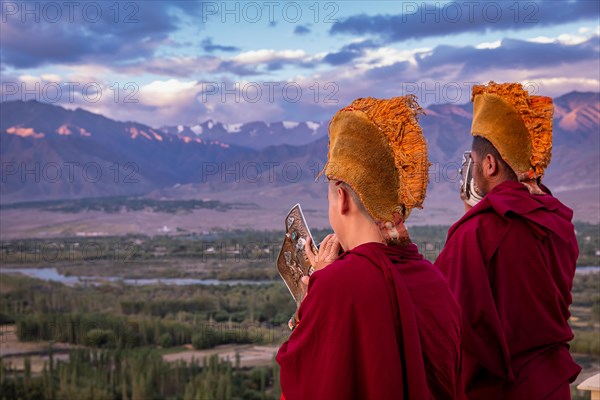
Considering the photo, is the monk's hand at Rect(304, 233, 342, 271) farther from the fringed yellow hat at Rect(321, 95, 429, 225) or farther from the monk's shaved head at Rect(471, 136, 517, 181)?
the monk's shaved head at Rect(471, 136, 517, 181)

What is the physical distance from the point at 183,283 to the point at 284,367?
4136 cm

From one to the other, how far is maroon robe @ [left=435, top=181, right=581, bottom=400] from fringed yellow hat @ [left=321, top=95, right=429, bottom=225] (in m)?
1.06

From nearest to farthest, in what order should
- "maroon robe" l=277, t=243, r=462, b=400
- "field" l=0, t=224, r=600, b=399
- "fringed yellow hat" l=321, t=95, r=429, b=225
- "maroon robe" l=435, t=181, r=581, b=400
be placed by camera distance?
"maroon robe" l=277, t=243, r=462, b=400
"fringed yellow hat" l=321, t=95, r=429, b=225
"maroon robe" l=435, t=181, r=581, b=400
"field" l=0, t=224, r=600, b=399

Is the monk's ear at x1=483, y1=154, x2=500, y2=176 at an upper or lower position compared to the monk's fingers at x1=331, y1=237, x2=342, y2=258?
upper

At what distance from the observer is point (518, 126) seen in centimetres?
371

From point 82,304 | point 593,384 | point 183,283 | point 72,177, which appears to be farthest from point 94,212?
point 593,384

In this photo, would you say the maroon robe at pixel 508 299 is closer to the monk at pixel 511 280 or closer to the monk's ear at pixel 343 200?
the monk at pixel 511 280

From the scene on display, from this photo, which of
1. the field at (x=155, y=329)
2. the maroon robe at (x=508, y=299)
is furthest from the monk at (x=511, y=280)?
the field at (x=155, y=329)

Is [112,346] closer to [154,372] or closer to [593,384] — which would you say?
[154,372]

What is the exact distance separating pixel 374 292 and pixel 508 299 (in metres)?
1.40

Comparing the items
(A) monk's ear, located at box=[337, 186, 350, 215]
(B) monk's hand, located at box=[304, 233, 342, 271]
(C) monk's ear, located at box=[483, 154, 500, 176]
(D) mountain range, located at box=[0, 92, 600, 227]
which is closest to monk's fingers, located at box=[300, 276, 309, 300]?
(B) monk's hand, located at box=[304, 233, 342, 271]

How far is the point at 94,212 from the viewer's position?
84500 mm

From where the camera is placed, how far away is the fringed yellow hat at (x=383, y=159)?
7.90 ft

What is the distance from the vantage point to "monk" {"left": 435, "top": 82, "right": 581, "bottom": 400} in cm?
335
